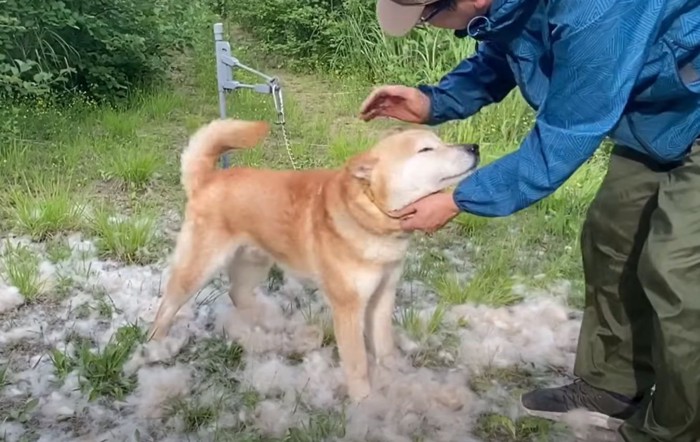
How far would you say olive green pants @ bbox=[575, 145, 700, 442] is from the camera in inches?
85.1

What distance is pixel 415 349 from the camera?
10.7ft

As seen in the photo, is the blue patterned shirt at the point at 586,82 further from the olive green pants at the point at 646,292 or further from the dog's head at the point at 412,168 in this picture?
the dog's head at the point at 412,168

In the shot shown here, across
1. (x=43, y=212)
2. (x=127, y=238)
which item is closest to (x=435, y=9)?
(x=127, y=238)

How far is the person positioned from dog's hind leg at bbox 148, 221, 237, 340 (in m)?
0.84

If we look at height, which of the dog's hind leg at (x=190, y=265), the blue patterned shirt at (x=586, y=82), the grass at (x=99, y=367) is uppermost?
the blue patterned shirt at (x=586, y=82)

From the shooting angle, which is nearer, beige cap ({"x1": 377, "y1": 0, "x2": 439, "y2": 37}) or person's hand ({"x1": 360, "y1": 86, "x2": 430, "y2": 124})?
beige cap ({"x1": 377, "y1": 0, "x2": 439, "y2": 37})

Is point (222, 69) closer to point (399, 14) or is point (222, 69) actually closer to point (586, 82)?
point (399, 14)

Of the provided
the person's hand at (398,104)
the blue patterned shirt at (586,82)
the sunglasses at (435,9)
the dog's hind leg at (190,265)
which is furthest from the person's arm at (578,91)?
the dog's hind leg at (190,265)

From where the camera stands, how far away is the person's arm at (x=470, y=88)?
288 centimetres

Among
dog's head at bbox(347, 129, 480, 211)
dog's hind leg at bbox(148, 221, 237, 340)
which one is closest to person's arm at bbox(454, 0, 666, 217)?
dog's head at bbox(347, 129, 480, 211)

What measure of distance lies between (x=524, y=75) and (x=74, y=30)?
438 centimetres

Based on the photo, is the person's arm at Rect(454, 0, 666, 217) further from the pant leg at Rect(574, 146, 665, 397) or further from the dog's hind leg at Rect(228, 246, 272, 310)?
the dog's hind leg at Rect(228, 246, 272, 310)

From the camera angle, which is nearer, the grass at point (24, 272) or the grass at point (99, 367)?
the grass at point (99, 367)

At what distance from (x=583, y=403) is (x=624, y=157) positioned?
32.8 inches
